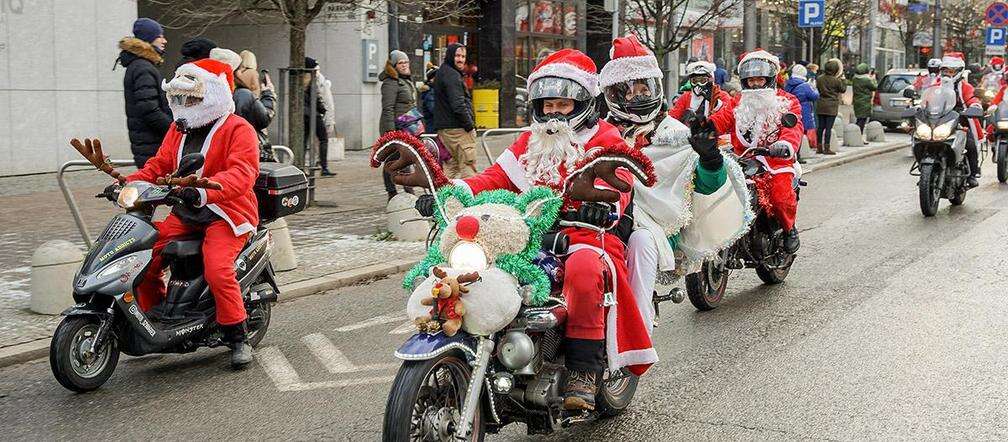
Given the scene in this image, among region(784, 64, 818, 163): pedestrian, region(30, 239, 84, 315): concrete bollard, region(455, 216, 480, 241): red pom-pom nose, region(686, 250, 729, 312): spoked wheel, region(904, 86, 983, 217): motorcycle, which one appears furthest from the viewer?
region(784, 64, 818, 163): pedestrian

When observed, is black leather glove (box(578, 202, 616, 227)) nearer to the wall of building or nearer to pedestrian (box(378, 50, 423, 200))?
pedestrian (box(378, 50, 423, 200))

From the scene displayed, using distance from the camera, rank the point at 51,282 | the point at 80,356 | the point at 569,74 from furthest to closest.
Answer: the point at 51,282 < the point at 80,356 < the point at 569,74

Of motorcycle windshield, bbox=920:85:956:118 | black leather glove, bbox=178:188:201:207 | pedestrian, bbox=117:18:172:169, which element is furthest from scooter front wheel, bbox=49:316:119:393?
motorcycle windshield, bbox=920:85:956:118

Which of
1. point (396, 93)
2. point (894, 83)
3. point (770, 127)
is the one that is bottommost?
point (770, 127)

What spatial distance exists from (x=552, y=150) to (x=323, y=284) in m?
4.42

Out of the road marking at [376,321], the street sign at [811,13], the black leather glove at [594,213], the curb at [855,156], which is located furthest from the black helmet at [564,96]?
the street sign at [811,13]

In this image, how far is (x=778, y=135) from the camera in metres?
8.54

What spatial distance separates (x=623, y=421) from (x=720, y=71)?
18245mm

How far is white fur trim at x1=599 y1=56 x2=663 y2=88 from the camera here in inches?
233

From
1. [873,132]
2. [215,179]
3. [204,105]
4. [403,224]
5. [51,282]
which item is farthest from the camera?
[873,132]

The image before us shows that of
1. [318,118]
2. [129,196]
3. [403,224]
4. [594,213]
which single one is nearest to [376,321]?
[129,196]

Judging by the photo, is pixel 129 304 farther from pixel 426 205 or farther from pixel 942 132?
pixel 942 132

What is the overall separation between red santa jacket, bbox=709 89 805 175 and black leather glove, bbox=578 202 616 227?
4.21 metres

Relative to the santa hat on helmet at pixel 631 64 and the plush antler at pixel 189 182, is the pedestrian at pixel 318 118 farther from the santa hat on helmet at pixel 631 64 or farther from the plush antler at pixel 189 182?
the santa hat on helmet at pixel 631 64
